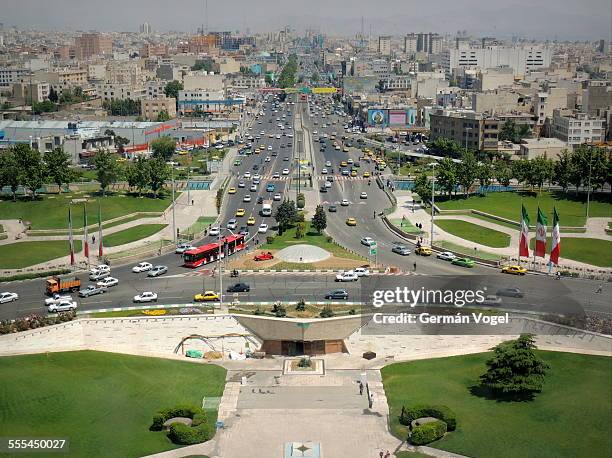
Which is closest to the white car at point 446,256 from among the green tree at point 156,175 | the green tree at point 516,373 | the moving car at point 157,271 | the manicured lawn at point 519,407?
the moving car at point 157,271

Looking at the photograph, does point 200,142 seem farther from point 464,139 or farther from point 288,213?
point 288,213

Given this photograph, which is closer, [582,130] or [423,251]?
[423,251]

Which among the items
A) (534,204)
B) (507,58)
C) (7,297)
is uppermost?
(507,58)

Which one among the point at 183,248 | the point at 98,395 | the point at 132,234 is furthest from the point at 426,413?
the point at 132,234

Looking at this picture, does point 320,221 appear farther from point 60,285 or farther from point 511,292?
point 60,285

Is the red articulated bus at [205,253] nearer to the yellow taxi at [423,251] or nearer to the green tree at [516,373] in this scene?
the yellow taxi at [423,251]

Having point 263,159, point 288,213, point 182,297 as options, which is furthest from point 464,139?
point 182,297

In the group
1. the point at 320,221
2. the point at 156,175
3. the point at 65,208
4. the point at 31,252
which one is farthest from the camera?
the point at 156,175
